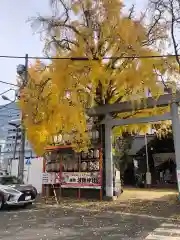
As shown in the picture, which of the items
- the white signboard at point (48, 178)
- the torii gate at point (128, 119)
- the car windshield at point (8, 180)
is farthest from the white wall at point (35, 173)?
the torii gate at point (128, 119)

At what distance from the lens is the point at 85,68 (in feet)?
42.7

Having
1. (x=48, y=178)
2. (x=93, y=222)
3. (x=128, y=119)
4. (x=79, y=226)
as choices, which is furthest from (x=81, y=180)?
(x=79, y=226)

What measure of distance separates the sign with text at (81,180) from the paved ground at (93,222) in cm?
154

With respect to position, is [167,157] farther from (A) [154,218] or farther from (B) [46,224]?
(B) [46,224]

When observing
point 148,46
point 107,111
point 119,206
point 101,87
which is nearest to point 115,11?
point 148,46

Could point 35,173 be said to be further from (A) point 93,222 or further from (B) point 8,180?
(A) point 93,222

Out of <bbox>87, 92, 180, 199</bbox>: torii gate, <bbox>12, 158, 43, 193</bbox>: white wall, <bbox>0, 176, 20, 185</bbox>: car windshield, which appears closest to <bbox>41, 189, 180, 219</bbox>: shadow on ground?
<bbox>87, 92, 180, 199</bbox>: torii gate

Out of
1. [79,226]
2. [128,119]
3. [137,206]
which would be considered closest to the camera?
[79,226]

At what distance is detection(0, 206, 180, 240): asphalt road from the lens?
6.73 metres

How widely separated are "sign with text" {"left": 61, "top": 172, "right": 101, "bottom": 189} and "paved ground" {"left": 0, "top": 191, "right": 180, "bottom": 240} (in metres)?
1.54

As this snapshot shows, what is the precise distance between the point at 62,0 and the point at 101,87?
15.7ft

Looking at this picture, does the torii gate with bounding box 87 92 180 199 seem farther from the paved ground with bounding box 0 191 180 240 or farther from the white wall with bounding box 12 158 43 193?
the white wall with bounding box 12 158 43 193

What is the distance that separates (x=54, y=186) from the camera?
594 inches

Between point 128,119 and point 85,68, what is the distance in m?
3.44
